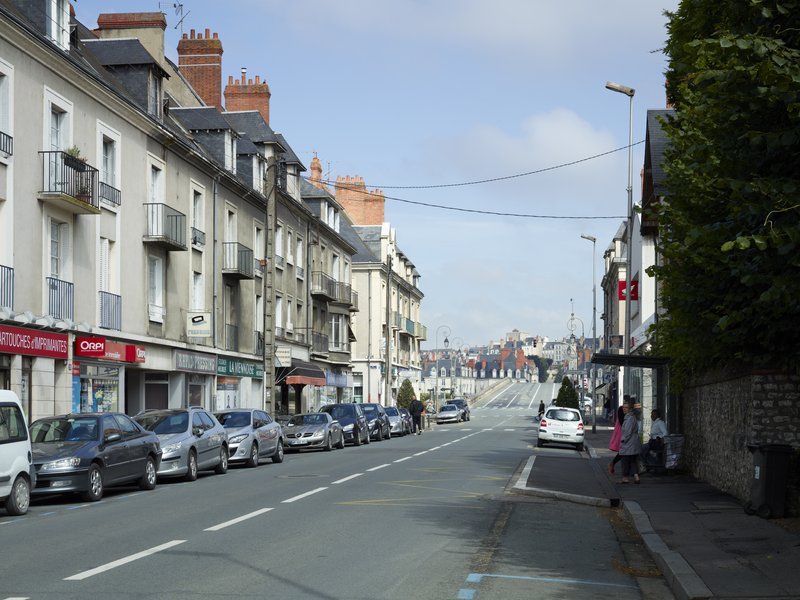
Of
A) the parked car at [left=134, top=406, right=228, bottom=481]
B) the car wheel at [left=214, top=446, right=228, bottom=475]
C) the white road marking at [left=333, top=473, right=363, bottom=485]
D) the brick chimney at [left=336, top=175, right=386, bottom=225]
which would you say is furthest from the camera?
the brick chimney at [left=336, top=175, right=386, bottom=225]

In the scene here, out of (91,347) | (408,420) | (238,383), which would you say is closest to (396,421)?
(408,420)

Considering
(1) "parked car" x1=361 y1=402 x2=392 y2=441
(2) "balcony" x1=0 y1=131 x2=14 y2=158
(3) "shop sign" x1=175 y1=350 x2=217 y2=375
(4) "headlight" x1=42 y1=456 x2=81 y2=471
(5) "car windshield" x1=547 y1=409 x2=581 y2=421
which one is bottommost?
(1) "parked car" x1=361 y1=402 x2=392 y2=441

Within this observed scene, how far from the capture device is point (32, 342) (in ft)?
84.3

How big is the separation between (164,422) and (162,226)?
11276 millimetres

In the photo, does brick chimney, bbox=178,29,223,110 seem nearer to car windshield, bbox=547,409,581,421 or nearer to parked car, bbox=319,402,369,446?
parked car, bbox=319,402,369,446

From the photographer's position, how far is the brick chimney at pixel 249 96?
179 ft

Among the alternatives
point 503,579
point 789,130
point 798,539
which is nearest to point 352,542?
point 503,579

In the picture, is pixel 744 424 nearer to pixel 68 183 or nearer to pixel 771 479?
pixel 771 479

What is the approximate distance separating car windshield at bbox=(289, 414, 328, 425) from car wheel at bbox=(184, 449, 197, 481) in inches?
502

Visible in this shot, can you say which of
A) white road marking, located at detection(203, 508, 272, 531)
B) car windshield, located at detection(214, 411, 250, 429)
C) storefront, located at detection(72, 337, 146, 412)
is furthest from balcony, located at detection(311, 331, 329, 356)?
white road marking, located at detection(203, 508, 272, 531)

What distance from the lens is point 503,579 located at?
10.0m

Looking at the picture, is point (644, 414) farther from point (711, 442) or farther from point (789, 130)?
point (789, 130)

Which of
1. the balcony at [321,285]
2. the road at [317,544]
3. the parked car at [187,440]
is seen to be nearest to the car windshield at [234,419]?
the parked car at [187,440]

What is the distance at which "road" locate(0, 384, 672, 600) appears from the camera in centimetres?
944
